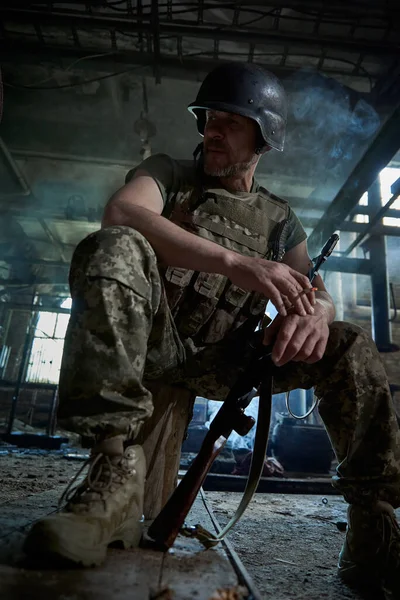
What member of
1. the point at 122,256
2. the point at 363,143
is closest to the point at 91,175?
the point at 363,143

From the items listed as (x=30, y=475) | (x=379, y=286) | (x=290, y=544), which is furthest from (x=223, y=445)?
(x=379, y=286)

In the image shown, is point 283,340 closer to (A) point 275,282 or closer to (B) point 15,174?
(A) point 275,282

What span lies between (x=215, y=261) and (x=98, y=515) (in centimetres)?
90

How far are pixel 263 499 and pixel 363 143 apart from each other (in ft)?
15.5

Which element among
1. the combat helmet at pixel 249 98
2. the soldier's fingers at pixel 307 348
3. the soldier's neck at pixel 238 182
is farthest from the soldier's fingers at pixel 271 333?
the combat helmet at pixel 249 98

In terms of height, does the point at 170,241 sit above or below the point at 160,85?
below

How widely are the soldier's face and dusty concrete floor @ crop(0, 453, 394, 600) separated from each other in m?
1.82

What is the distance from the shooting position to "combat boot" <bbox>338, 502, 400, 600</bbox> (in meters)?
1.31

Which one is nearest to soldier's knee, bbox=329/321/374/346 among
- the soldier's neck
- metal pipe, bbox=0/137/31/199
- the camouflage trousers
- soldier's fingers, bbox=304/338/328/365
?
the camouflage trousers

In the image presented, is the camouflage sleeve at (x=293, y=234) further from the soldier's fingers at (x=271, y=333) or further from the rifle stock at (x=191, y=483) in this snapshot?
the rifle stock at (x=191, y=483)

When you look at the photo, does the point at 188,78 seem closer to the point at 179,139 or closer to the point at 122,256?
the point at 179,139

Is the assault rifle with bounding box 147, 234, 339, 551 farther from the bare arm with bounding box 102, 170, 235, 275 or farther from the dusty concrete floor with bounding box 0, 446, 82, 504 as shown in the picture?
the dusty concrete floor with bounding box 0, 446, 82, 504

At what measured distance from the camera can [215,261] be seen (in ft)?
4.97

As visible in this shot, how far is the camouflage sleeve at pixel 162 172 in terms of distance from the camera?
1908mm
